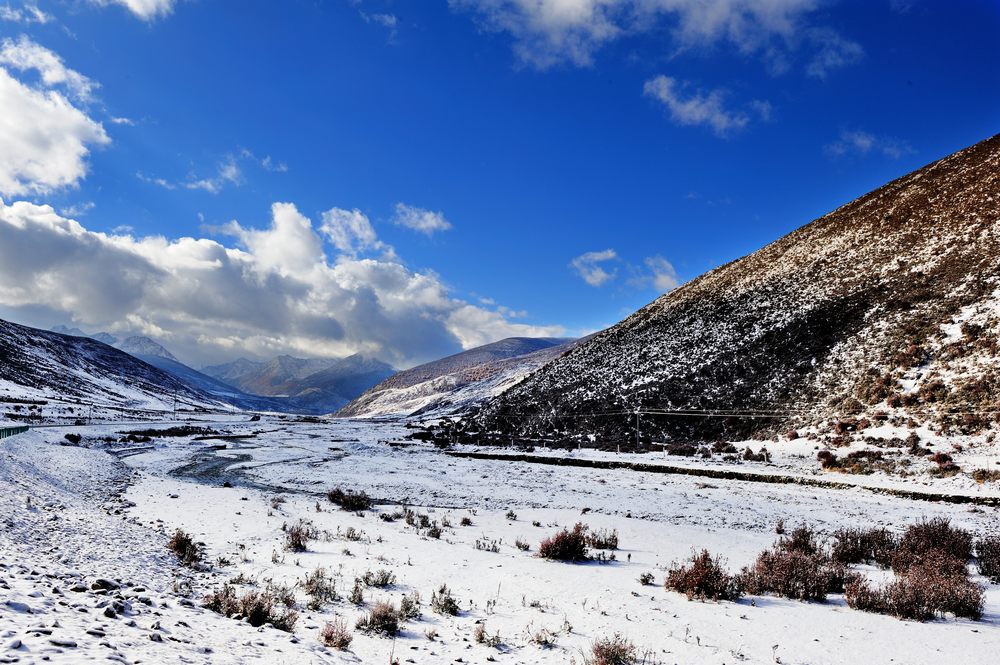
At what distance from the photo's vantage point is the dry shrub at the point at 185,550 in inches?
390

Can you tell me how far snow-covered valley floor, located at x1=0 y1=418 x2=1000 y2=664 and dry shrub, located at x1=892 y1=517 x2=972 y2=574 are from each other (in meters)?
0.62

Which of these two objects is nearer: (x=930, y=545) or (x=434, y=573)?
(x=434, y=573)

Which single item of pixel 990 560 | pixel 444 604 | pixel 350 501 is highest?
pixel 990 560

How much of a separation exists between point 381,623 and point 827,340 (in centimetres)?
4273

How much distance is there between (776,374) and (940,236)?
61.2 ft

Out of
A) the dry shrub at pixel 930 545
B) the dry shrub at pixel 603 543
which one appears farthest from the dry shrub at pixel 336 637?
the dry shrub at pixel 930 545

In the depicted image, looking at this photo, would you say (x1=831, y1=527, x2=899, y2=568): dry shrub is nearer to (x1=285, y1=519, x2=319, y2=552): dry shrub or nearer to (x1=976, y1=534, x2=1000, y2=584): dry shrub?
(x1=976, y1=534, x2=1000, y2=584): dry shrub

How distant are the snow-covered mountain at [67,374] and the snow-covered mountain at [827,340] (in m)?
107

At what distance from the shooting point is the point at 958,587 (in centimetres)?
795

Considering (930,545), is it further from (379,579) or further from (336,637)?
(336,637)

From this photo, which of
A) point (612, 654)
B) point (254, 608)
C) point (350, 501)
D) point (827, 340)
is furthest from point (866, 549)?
point (827, 340)

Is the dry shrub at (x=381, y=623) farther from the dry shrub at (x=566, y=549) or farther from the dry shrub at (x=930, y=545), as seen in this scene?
the dry shrub at (x=930, y=545)

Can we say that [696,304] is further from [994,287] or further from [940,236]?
[994,287]

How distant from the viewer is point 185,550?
10.3 metres
